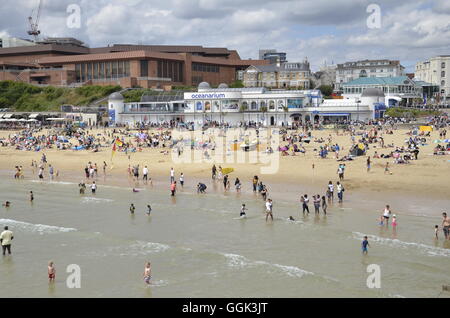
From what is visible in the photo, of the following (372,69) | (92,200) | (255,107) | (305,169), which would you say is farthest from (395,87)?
(92,200)

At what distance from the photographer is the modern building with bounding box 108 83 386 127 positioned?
66.2 metres

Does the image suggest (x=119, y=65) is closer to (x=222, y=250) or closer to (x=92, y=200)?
(x=92, y=200)

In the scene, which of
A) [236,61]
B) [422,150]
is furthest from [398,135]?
[236,61]

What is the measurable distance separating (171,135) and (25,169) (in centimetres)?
1798

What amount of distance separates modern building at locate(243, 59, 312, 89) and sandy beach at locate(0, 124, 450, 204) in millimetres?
50480

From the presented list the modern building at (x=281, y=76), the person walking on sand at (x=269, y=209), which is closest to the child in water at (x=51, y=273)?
the person walking on sand at (x=269, y=209)

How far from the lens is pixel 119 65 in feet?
323

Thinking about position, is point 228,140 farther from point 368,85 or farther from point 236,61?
point 236,61

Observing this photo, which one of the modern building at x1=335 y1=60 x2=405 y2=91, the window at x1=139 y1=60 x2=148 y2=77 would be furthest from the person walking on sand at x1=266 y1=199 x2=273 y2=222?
the modern building at x1=335 y1=60 x2=405 y2=91

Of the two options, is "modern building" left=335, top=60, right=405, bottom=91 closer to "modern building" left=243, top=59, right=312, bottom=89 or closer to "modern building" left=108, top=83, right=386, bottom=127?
"modern building" left=243, top=59, right=312, bottom=89

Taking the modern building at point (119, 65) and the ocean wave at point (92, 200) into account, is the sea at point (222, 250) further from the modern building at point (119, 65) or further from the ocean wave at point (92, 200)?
the modern building at point (119, 65)

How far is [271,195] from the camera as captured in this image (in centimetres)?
2783

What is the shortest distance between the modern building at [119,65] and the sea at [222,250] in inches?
2794

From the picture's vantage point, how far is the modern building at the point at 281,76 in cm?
9788
